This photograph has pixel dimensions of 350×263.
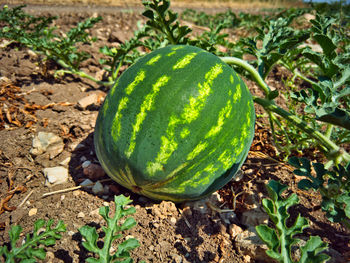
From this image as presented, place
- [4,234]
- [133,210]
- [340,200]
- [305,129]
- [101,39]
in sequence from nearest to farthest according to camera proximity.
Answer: [340,200] → [133,210] → [4,234] → [305,129] → [101,39]

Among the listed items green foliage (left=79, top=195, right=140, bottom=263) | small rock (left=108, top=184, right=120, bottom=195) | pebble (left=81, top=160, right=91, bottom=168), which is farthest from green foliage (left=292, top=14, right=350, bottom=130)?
pebble (left=81, top=160, right=91, bottom=168)

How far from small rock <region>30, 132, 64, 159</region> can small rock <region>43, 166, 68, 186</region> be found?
0.16m

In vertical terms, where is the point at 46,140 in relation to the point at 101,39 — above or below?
below

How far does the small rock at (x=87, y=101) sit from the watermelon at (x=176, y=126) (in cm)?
121

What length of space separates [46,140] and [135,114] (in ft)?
3.88

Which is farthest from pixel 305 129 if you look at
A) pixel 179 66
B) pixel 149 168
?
pixel 149 168

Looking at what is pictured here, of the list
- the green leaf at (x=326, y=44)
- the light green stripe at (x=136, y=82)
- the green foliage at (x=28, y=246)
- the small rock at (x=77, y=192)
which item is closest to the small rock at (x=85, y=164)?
the small rock at (x=77, y=192)

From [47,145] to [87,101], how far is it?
74 cm

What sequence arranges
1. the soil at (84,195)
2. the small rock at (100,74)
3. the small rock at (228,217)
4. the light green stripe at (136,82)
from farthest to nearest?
the small rock at (100,74), the small rock at (228,217), the soil at (84,195), the light green stripe at (136,82)

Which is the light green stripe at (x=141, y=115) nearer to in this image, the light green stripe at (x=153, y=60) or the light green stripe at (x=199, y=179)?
the light green stripe at (x=153, y=60)

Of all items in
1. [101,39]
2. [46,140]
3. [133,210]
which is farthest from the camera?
[101,39]

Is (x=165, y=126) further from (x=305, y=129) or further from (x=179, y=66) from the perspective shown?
(x=305, y=129)

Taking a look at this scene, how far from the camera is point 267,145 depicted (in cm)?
248

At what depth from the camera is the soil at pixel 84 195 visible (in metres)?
1.68
